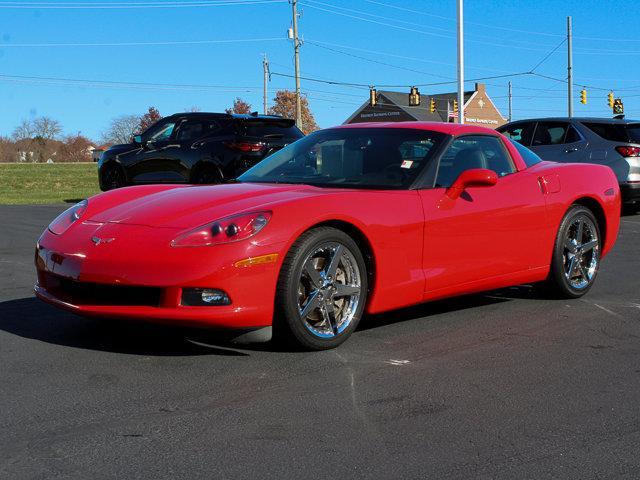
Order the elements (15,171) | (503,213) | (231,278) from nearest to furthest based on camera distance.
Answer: (231,278), (503,213), (15,171)

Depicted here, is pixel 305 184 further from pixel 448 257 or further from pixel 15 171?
pixel 15 171

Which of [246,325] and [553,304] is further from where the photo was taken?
[553,304]

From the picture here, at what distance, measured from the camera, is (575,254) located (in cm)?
636

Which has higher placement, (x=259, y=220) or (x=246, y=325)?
(x=259, y=220)

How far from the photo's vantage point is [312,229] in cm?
454

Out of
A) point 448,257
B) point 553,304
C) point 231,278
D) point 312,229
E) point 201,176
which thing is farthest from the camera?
point 201,176

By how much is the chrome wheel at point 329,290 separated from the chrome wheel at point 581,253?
7.33 feet

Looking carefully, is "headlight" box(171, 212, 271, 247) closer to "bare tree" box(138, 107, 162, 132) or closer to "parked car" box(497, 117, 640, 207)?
"parked car" box(497, 117, 640, 207)

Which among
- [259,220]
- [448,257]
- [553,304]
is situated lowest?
[553,304]

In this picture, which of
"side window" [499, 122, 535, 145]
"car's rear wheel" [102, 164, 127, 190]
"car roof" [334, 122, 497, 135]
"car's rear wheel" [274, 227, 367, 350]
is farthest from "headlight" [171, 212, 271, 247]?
"car's rear wheel" [102, 164, 127, 190]

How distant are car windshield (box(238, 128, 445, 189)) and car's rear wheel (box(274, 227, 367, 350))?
28.8 inches

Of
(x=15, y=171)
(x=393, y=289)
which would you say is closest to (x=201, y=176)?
(x=393, y=289)

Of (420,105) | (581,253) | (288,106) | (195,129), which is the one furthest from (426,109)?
(581,253)

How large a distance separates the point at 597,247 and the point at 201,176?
342 inches
